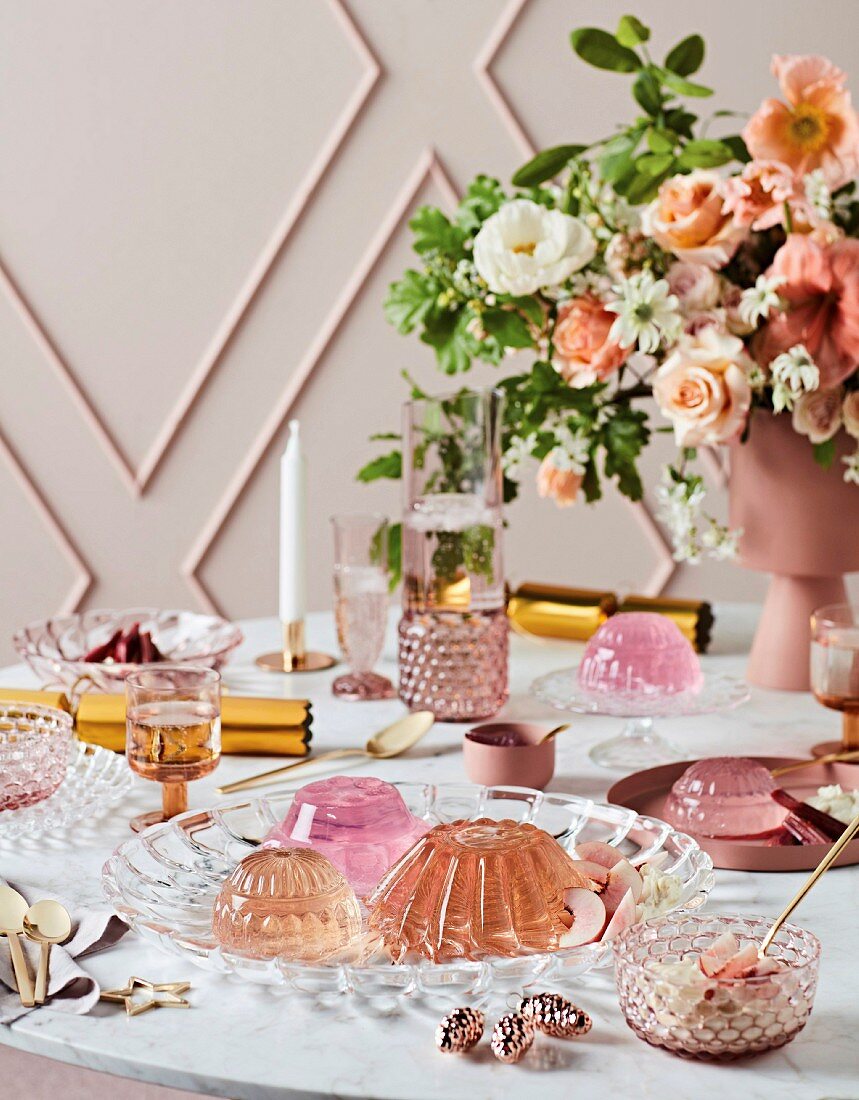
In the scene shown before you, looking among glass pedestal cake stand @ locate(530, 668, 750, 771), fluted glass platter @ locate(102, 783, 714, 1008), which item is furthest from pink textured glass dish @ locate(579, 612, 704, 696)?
fluted glass platter @ locate(102, 783, 714, 1008)

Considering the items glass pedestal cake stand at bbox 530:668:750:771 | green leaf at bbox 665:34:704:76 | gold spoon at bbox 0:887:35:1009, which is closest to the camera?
gold spoon at bbox 0:887:35:1009

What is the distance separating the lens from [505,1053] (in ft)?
2.80

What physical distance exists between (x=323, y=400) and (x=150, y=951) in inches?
96.1

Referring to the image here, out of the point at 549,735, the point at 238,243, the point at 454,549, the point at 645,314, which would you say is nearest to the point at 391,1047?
the point at 549,735

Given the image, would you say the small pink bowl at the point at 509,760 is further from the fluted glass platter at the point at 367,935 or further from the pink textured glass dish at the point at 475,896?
the pink textured glass dish at the point at 475,896

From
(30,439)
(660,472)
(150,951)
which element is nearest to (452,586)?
(150,951)

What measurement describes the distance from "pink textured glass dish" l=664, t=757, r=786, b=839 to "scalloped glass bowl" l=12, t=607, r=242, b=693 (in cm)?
67

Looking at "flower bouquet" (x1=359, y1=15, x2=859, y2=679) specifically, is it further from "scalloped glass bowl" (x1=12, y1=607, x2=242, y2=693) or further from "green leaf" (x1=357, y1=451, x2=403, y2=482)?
"scalloped glass bowl" (x1=12, y1=607, x2=242, y2=693)

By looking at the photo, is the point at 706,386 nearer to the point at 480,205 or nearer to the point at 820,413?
the point at 820,413

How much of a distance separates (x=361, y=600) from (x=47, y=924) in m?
0.82

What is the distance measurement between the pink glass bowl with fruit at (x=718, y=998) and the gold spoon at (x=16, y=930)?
15.3 inches

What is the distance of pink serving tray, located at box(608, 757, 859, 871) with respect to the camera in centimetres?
117

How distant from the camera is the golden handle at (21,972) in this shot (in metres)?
0.92

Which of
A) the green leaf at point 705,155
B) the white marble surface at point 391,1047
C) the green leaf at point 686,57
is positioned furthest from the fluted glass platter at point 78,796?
the green leaf at point 686,57
